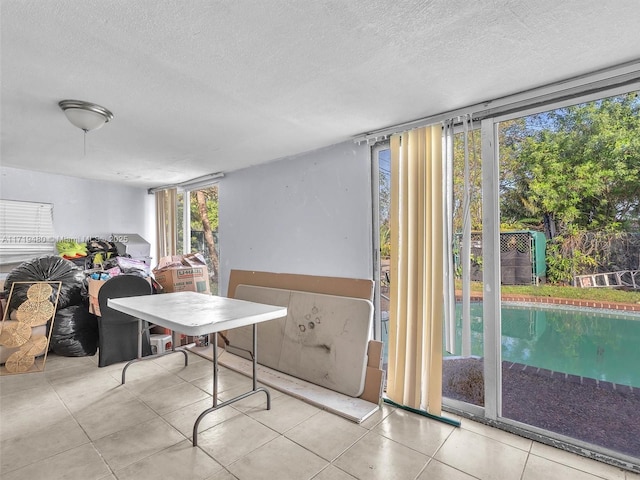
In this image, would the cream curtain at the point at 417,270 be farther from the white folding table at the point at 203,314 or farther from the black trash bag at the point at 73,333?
the black trash bag at the point at 73,333

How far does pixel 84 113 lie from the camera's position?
2.40m

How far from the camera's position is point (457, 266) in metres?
2.55

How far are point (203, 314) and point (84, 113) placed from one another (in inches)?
70.1

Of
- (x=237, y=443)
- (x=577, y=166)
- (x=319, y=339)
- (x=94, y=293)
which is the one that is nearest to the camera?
(x=237, y=443)

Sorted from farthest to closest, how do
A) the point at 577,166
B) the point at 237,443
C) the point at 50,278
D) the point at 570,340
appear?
the point at 50,278
the point at 570,340
the point at 577,166
the point at 237,443

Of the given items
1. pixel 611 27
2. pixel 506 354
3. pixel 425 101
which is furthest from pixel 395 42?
Answer: pixel 506 354

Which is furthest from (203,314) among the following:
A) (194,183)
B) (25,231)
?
(25,231)

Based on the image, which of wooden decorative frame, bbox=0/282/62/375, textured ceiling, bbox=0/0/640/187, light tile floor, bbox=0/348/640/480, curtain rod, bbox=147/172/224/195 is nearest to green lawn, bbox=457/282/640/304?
light tile floor, bbox=0/348/640/480

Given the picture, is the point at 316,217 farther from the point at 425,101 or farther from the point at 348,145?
the point at 425,101

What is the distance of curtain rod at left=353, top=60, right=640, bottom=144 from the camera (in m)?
1.89

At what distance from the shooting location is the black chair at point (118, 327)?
3303mm

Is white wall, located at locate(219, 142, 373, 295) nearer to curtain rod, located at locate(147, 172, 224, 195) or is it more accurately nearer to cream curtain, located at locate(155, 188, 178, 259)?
curtain rod, located at locate(147, 172, 224, 195)

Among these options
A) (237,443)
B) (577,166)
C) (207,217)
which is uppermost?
(577,166)

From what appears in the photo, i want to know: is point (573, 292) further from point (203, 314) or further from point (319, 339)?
point (203, 314)
